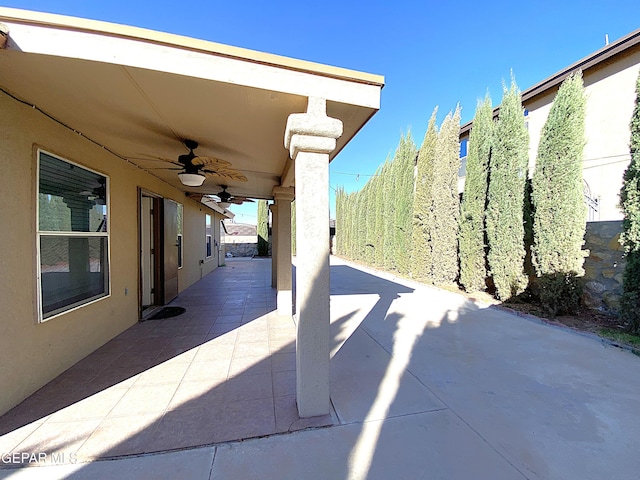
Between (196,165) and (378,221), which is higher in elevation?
(196,165)

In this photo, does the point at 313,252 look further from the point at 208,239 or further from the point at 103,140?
the point at 208,239

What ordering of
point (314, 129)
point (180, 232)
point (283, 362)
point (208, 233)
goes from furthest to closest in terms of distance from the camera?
point (208, 233) < point (180, 232) < point (283, 362) < point (314, 129)

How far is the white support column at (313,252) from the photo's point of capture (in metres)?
1.98

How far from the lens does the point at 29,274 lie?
2279 mm

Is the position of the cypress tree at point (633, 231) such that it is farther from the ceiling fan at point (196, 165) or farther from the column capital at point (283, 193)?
the ceiling fan at point (196, 165)

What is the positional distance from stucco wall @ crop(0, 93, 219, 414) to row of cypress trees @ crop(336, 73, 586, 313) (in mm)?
Result: 7054

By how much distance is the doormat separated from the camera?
460cm

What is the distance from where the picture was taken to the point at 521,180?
5270 mm

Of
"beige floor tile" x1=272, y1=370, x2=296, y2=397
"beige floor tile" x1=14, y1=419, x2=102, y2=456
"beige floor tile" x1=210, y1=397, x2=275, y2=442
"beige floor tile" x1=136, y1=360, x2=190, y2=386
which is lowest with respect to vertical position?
"beige floor tile" x1=272, y1=370, x2=296, y2=397

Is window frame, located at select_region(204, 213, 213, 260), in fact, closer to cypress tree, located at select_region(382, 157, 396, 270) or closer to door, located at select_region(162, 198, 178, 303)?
door, located at select_region(162, 198, 178, 303)

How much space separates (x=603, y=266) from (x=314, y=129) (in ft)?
20.0

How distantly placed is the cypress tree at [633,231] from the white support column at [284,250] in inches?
201

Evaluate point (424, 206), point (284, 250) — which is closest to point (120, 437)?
point (284, 250)

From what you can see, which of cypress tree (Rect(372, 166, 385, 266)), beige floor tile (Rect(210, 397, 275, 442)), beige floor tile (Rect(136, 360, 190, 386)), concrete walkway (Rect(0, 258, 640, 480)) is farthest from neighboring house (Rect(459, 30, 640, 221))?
beige floor tile (Rect(136, 360, 190, 386))
